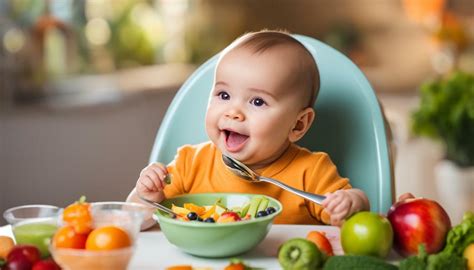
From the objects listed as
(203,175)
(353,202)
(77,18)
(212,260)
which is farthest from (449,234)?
(77,18)

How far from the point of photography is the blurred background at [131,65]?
378 cm

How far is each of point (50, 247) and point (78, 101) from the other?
315cm

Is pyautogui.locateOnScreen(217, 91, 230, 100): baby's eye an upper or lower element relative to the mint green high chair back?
upper

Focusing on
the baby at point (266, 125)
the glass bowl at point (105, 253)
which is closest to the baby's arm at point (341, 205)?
the baby at point (266, 125)

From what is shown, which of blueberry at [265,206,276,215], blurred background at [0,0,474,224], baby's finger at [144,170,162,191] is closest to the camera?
blueberry at [265,206,276,215]

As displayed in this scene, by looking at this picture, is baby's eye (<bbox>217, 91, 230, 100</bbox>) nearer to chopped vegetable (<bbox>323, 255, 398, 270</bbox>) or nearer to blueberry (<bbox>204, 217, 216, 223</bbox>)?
blueberry (<bbox>204, 217, 216, 223</bbox>)

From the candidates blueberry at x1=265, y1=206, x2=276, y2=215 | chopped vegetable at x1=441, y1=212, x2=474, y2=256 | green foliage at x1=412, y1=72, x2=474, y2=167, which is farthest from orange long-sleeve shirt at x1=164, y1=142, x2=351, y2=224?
green foliage at x1=412, y1=72, x2=474, y2=167

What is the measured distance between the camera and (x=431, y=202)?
1.16 m

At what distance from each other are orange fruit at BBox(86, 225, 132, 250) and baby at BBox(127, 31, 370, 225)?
0.34 metres

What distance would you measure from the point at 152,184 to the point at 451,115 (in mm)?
2341

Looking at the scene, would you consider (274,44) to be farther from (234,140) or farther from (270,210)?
(270,210)

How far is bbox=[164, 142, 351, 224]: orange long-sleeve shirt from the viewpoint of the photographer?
144cm

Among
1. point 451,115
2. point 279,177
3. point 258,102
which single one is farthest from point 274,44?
point 451,115

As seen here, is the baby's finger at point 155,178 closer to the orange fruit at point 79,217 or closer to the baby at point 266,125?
the baby at point 266,125
